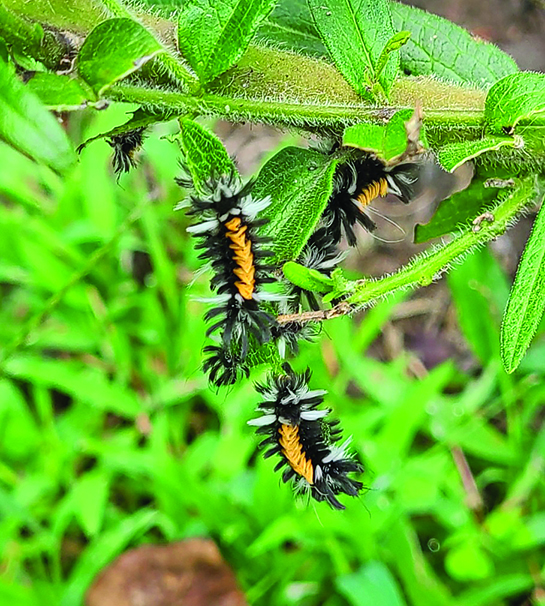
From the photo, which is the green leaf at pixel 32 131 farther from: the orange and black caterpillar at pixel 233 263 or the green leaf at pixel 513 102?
the green leaf at pixel 513 102

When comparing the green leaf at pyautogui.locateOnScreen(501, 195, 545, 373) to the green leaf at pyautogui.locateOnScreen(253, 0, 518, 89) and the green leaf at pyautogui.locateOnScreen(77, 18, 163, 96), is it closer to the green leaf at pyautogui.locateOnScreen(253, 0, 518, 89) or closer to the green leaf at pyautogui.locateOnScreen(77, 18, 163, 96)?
the green leaf at pyautogui.locateOnScreen(253, 0, 518, 89)

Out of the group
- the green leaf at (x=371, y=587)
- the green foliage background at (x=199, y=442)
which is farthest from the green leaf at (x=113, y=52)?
the green leaf at (x=371, y=587)

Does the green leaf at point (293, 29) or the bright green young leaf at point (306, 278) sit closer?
the bright green young leaf at point (306, 278)

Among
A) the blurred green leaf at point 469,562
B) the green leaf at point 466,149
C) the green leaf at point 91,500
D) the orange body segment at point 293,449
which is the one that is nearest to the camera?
the green leaf at point 466,149

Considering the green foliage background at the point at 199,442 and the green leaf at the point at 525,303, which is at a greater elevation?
the green leaf at the point at 525,303

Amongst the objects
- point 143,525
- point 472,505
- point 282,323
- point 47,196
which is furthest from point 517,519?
point 47,196

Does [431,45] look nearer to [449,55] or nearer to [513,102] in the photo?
[449,55]

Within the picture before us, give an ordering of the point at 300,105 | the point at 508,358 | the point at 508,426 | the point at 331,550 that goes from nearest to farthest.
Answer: the point at 300,105 < the point at 508,358 < the point at 331,550 < the point at 508,426

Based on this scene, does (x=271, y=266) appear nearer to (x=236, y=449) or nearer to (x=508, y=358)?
(x=508, y=358)
